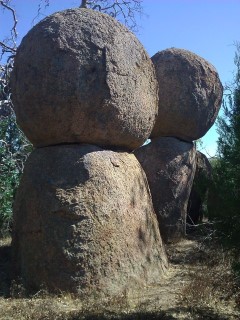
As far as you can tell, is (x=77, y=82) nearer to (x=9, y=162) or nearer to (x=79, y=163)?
(x=79, y=163)

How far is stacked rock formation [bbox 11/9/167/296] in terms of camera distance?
4.67m

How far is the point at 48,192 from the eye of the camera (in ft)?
15.7

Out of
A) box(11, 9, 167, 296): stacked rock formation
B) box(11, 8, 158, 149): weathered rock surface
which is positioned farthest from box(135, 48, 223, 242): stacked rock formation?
box(11, 8, 158, 149): weathered rock surface

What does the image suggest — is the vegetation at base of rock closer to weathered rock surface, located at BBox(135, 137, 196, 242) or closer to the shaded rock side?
weathered rock surface, located at BBox(135, 137, 196, 242)

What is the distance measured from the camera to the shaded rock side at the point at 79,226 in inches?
182

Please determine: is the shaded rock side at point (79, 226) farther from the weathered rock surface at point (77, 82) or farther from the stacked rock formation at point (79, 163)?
the weathered rock surface at point (77, 82)

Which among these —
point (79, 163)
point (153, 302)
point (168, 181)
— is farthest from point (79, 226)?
point (168, 181)

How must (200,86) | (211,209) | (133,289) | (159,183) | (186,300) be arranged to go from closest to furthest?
(211,209) → (186,300) → (133,289) → (159,183) → (200,86)

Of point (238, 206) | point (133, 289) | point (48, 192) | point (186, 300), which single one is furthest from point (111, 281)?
point (238, 206)

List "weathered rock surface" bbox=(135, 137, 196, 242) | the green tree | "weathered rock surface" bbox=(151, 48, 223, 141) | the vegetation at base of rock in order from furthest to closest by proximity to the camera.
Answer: "weathered rock surface" bbox=(151, 48, 223, 141) < the vegetation at base of rock < "weathered rock surface" bbox=(135, 137, 196, 242) < the green tree

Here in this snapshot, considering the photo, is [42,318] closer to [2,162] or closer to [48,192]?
[48,192]

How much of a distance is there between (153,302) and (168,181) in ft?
10.3

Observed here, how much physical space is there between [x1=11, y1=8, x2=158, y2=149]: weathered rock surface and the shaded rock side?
0.68 feet

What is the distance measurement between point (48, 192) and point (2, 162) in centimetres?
350
